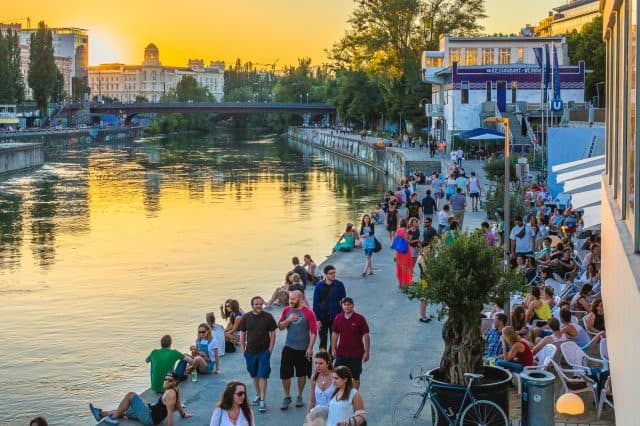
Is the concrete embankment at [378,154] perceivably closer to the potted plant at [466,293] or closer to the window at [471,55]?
the window at [471,55]

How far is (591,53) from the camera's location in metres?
74.1

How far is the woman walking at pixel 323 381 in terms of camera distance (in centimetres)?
895

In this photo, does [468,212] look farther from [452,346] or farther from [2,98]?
[2,98]

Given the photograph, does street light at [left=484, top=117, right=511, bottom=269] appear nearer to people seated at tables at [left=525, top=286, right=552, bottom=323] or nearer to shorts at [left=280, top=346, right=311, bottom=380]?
people seated at tables at [left=525, top=286, right=552, bottom=323]

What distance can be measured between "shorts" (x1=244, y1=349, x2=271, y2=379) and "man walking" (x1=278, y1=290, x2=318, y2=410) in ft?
0.86

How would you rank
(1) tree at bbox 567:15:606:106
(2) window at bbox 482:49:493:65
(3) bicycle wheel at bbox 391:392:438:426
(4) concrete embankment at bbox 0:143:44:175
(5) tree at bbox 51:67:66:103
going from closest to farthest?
(3) bicycle wheel at bbox 391:392:438:426, (4) concrete embankment at bbox 0:143:44:175, (1) tree at bbox 567:15:606:106, (2) window at bbox 482:49:493:65, (5) tree at bbox 51:67:66:103

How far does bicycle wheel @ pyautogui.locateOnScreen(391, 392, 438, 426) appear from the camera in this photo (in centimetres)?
1021

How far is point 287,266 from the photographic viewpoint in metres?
27.6

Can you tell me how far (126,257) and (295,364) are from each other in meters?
19.6

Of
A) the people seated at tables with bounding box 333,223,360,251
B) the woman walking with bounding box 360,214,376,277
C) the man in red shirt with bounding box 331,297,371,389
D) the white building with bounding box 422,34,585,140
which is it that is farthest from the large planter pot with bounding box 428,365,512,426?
the white building with bounding box 422,34,585,140

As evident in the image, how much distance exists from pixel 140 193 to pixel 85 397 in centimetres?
3770

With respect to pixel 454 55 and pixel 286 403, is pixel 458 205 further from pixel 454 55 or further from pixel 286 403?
pixel 454 55

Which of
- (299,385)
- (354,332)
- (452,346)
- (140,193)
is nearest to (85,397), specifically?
(299,385)

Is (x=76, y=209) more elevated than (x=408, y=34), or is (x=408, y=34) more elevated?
(x=408, y=34)
